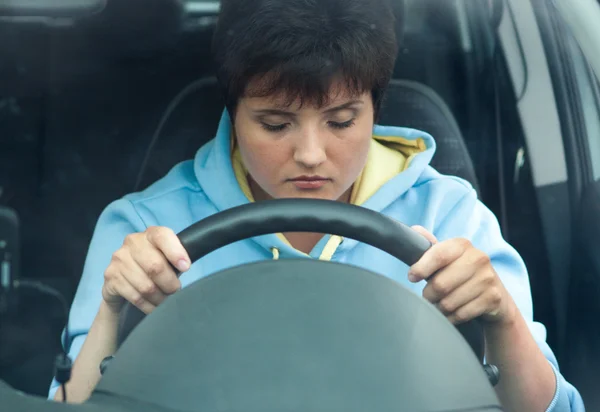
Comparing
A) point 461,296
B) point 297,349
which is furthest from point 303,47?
point 297,349

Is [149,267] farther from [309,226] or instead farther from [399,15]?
[399,15]

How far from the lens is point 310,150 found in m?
1.30

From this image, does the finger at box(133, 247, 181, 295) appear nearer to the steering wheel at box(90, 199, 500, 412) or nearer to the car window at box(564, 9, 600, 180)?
the steering wheel at box(90, 199, 500, 412)

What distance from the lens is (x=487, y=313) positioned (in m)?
1.19

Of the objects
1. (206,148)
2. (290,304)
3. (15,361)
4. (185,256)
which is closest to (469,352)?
(290,304)

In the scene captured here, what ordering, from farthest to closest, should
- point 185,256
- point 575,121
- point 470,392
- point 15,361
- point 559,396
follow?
point 15,361, point 575,121, point 559,396, point 185,256, point 470,392

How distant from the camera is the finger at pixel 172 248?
1.10 m

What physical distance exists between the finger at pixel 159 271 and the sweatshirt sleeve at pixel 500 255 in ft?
1.68

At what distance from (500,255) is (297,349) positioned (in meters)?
0.63

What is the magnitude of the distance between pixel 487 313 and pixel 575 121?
2.29 feet

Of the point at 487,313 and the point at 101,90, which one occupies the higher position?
the point at 487,313

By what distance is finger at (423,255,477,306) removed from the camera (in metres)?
1.10

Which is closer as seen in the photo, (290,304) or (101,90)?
(290,304)

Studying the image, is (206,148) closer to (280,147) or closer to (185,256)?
(280,147)
